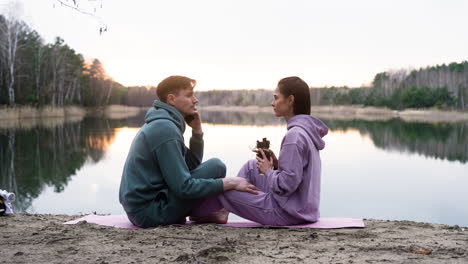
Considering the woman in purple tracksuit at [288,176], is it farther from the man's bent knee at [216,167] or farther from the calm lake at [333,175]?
the calm lake at [333,175]

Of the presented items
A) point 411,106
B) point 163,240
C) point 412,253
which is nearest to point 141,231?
point 163,240

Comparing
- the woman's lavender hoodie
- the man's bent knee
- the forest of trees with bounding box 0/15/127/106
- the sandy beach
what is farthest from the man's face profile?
the forest of trees with bounding box 0/15/127/106

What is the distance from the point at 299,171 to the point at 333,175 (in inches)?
286

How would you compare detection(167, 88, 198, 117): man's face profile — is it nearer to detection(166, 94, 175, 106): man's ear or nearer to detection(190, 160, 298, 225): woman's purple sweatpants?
detection(166, 94, 175, 106): man's ear

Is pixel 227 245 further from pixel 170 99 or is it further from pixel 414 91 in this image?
pixel 414 91

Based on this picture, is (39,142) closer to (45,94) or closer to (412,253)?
(412,253)

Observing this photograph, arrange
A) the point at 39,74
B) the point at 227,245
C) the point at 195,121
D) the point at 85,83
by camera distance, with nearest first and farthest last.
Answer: the point at 227,245 < the point at 195,121 < the point at 39,74 < the point at 85,83

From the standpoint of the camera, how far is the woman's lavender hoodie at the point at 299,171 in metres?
3.20

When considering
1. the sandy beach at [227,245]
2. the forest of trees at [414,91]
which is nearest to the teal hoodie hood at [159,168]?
the sandy beach at [227,245]

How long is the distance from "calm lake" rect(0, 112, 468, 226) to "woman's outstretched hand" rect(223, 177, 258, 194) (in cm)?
337

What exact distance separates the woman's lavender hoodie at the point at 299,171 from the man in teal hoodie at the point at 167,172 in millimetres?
253

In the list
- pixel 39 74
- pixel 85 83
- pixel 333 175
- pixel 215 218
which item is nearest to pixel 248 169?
pixel 215 218

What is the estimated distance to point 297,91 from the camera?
3367 mm

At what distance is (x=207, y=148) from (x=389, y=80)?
189 feet
